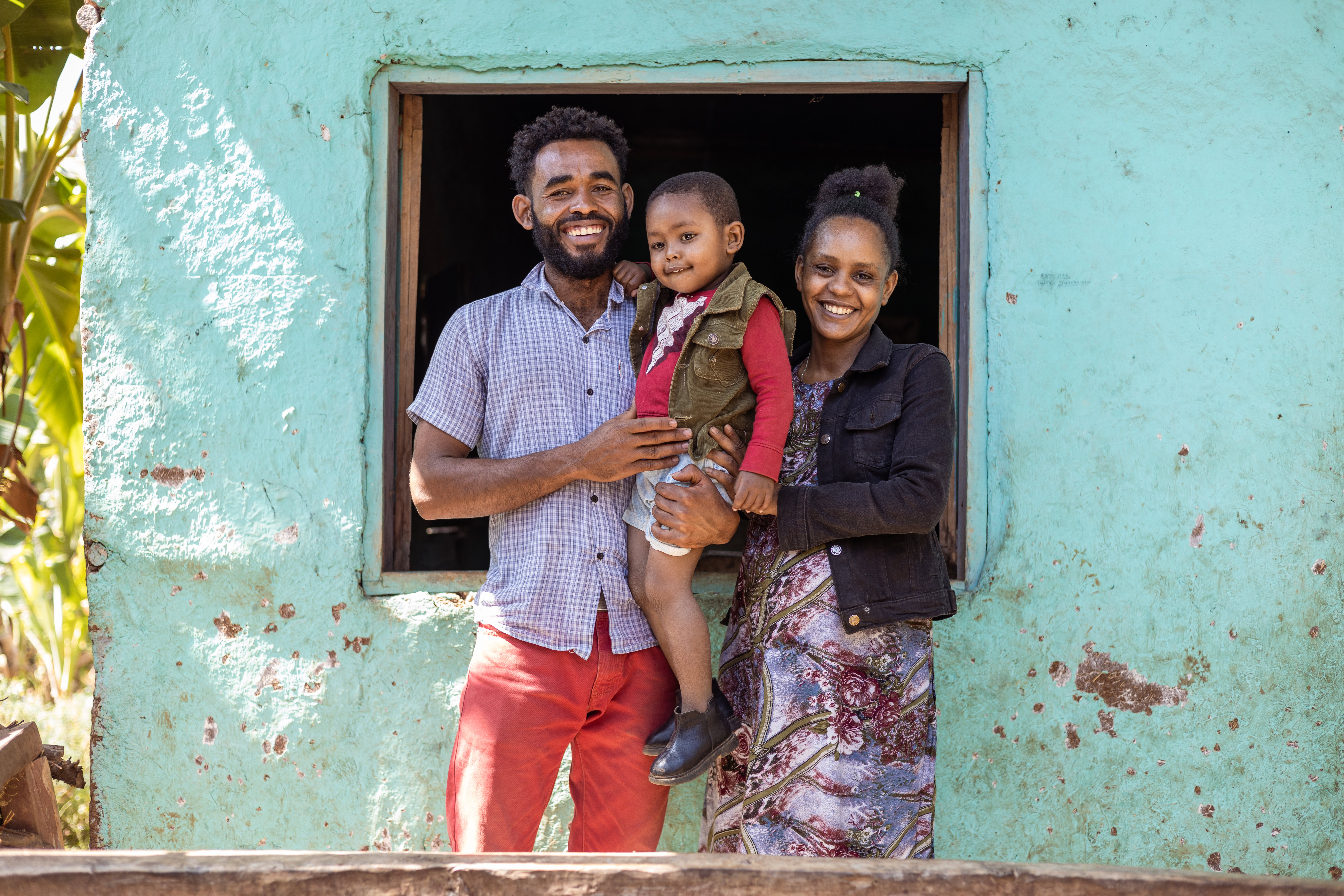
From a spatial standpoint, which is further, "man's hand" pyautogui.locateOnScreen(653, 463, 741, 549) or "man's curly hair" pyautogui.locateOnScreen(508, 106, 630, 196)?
"man's curly hair" pyautogui.locateOnScreen(508, 106, 630, 196)

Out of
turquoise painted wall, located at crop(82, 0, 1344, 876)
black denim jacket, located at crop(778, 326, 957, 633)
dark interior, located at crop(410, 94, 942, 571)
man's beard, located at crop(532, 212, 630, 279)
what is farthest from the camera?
dark interior, located at crop(410, 94, 942, 571)

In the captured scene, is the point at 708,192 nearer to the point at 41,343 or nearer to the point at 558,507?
the point at 558,507

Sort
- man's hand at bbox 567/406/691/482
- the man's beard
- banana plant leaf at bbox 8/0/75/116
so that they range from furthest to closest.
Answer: banana plant leaf at bbox 8/0/75/116 → the man's beard → man's hand at bbox 567/406/691/482

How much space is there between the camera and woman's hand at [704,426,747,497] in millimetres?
2117

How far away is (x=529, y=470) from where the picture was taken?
7.12ft

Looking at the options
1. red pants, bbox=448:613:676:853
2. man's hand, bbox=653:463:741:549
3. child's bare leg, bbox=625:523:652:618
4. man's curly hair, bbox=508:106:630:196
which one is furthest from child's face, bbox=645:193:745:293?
red pants, bbox=448:613:676:853

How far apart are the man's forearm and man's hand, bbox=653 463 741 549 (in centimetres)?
23

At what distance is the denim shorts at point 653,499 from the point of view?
6.97 feet

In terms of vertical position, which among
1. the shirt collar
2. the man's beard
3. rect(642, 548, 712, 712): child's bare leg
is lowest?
rect(642, 548, 712, 712): child's bare leg

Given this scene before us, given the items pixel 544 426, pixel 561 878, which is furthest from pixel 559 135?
pixel 561 878

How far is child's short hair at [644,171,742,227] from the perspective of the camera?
2.19 metres

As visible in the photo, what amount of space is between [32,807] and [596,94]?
2332 mm

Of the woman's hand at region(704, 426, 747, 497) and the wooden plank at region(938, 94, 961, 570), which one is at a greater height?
the wooden plank at region(938, 94, 961, 570)

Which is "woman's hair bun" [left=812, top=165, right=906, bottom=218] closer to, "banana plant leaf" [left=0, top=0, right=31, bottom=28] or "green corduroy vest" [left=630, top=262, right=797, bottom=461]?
"green corduroy vest" [left=630, top=262, right=797, bottom=461]
